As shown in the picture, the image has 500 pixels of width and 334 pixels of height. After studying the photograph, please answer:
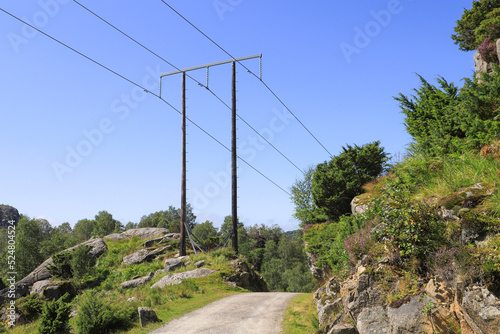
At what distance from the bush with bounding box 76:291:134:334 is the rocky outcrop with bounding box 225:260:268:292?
23.4 feet

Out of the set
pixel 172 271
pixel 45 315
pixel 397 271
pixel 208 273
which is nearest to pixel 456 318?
pixel 397 271

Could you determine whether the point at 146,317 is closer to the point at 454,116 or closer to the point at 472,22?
the point at 454,116

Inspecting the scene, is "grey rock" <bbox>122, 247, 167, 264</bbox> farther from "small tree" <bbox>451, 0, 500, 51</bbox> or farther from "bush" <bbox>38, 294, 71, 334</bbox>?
"small tree" <bbox>451, 0, 500, 51</bbox>

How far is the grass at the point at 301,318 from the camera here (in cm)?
1102

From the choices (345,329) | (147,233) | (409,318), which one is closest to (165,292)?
(345,329)

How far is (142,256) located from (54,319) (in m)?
15.0

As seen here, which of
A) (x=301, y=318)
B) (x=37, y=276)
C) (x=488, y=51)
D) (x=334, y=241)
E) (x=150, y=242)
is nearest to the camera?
(x=301, y=318)

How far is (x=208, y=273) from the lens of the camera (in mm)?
19531

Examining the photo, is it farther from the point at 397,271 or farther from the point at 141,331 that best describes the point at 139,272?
the point at 397,271

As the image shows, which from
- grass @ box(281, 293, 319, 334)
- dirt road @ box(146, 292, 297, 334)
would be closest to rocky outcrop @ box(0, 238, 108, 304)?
dirt road @ box(146, 292, 297, 334)

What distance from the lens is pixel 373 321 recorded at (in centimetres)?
758

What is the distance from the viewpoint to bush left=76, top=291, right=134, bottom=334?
40.9ft

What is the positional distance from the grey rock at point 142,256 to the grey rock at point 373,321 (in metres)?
22.2

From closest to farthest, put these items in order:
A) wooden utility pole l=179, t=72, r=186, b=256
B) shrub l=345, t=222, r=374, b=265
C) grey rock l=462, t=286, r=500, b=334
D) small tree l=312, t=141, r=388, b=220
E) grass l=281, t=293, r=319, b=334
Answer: grey rock l=462, t=286, r=500, b=334
shrub l=345, t=222, r=374, b=265
grass l=281, t=293, r=319, b=334
wooden utility pole l=179, t=72, r=186, b=256
small tree l=312, t=141, r=388, b=220
